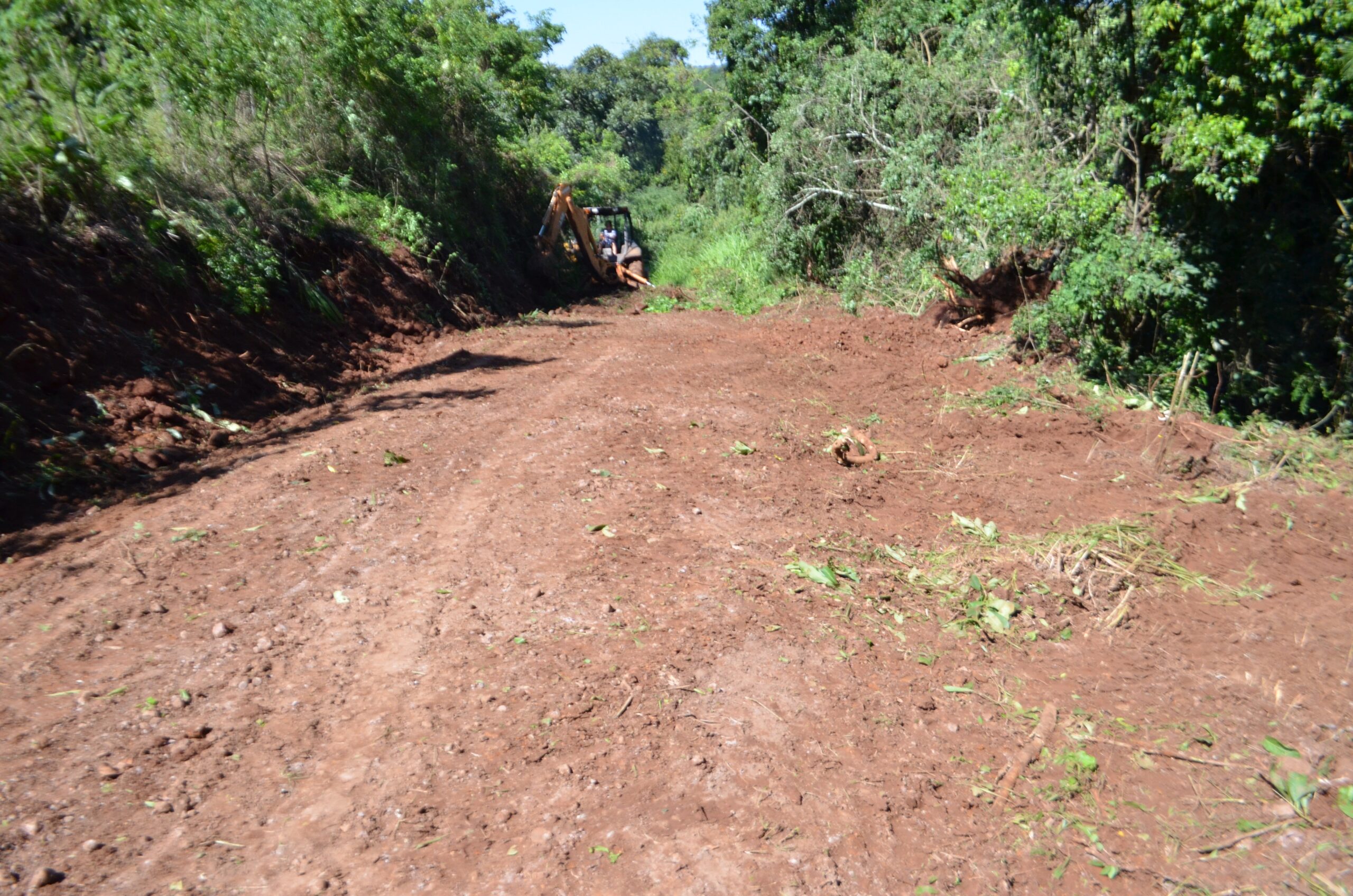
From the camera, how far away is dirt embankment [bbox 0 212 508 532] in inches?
235

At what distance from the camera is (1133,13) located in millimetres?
7781

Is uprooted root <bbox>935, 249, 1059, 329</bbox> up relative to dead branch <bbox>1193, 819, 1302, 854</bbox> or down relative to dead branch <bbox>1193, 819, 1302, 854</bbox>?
up

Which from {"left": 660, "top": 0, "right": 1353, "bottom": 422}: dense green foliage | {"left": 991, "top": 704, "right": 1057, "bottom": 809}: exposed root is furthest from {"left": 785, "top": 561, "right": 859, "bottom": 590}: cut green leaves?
{"left": 660, "top": 0, "right": 1353, "bottom": 422}: dense green foliage

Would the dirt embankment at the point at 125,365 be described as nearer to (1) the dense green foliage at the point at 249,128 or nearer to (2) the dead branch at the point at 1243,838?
(1) the dense green foliage at the point at 249,128

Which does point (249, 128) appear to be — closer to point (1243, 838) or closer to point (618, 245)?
point (618, 245)

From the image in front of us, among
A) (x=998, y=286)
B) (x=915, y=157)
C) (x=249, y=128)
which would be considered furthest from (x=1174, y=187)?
(x=249, y=128)

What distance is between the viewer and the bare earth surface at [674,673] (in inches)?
122

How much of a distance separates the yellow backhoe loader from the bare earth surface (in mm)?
11258

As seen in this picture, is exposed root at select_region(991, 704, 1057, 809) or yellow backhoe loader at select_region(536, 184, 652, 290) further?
yellow backhoe loader at select_region(536, 184, 652, 290)

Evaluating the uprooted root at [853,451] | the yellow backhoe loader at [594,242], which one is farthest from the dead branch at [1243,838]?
the yellow backhoe loader at [594,242]

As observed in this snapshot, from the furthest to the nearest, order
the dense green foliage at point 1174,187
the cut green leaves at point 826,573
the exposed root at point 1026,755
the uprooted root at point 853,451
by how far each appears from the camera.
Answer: the uprooted root at point 853,451 < the dense green foliage at point 1174,187 < the cut green leaves at point 826,573 < the exposed root at point 1026,755

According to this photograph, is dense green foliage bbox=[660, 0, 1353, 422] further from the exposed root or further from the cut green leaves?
the exposed root

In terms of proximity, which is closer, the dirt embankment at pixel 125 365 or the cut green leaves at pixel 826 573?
the cut green leaves at pixel 826 573

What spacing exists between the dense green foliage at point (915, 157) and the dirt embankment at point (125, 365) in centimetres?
39
